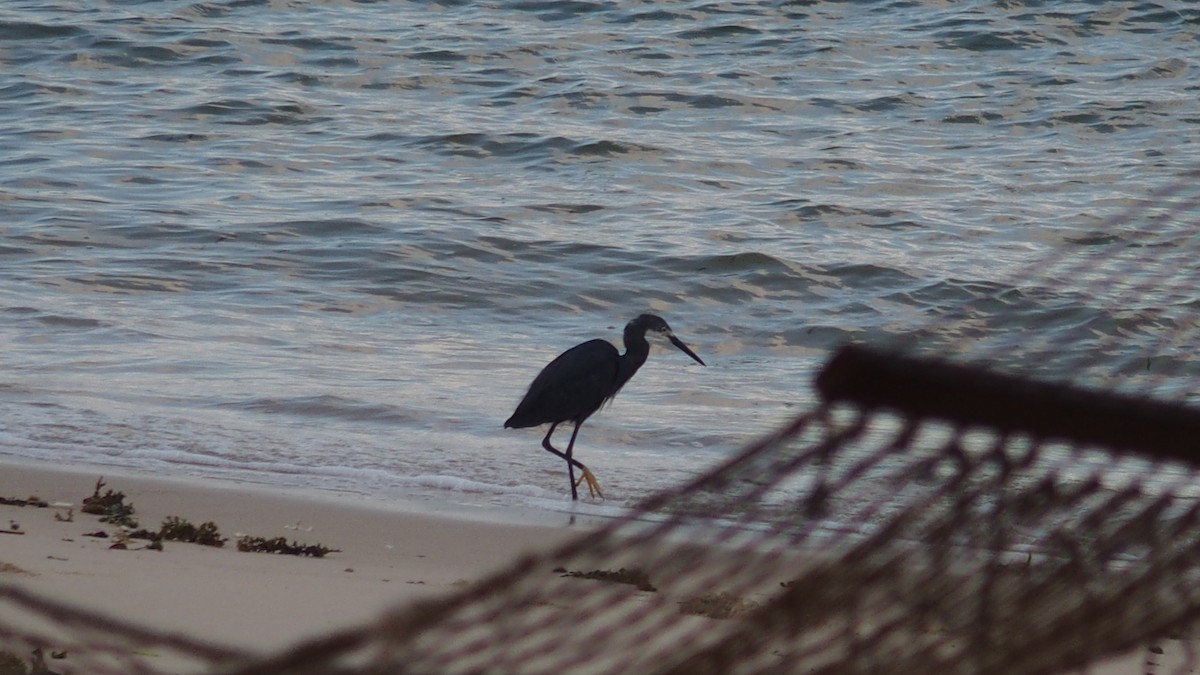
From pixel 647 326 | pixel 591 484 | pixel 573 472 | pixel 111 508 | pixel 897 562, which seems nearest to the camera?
pixel 897 562

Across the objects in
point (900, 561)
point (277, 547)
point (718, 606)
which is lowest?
point (277, 547)

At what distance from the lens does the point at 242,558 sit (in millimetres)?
5184

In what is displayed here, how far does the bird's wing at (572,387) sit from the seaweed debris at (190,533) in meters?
2.30

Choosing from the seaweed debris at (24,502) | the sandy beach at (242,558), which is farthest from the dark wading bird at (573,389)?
the seaweed debris at (24,502)

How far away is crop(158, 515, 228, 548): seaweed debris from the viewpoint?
5.40 metres

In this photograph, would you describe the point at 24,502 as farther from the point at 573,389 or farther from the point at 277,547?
the point at 573,389

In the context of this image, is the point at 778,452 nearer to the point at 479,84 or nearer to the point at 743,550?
the point at 743,550

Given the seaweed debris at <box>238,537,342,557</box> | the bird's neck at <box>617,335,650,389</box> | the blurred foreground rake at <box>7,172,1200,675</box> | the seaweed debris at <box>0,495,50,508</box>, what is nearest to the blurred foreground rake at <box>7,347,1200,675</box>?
the blurred foreground rake at <box>7,172,1200,675</box>

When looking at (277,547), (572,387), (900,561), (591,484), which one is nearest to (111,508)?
(277,547)

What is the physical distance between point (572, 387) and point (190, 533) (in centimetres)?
260

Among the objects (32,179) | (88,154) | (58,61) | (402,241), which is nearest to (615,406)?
(402,241)

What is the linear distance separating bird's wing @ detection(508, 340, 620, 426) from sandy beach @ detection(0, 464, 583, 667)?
1236mm

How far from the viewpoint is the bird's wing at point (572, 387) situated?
7562 mm

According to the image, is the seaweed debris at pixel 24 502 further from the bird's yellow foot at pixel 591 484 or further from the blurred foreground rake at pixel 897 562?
the blurred foreground rake at pixel 897 562
